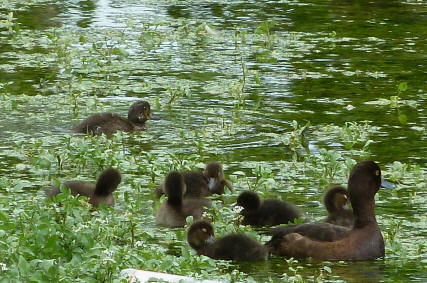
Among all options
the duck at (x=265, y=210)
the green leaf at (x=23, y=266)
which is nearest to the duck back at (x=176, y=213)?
the duck at (x=265, y=210)

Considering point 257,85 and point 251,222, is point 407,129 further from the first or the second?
point 251,222

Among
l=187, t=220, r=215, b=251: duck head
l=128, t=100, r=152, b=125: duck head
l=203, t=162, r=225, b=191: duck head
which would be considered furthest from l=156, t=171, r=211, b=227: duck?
l=128, t=100, r=152, b=125: duck head

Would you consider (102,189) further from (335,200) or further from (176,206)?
(335,200)

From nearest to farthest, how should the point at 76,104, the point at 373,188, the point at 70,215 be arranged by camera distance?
the point at 70,215 < the point at 373,188 < the point at 76,104

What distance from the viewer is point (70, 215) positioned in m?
7.94

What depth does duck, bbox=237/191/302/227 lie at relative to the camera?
356 inches

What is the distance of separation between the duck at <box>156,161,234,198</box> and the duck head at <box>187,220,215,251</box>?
1413mm

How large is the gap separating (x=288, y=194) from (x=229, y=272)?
1.94 metres

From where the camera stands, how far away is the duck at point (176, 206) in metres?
9.03

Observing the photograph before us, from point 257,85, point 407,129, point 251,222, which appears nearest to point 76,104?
point 257,85

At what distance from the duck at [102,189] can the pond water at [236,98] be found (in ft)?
0.42

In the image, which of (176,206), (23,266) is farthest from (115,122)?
(23,266)

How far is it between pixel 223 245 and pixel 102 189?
1491mm

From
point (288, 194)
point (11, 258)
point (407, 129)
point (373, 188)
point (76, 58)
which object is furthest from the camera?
point (76, 58)
